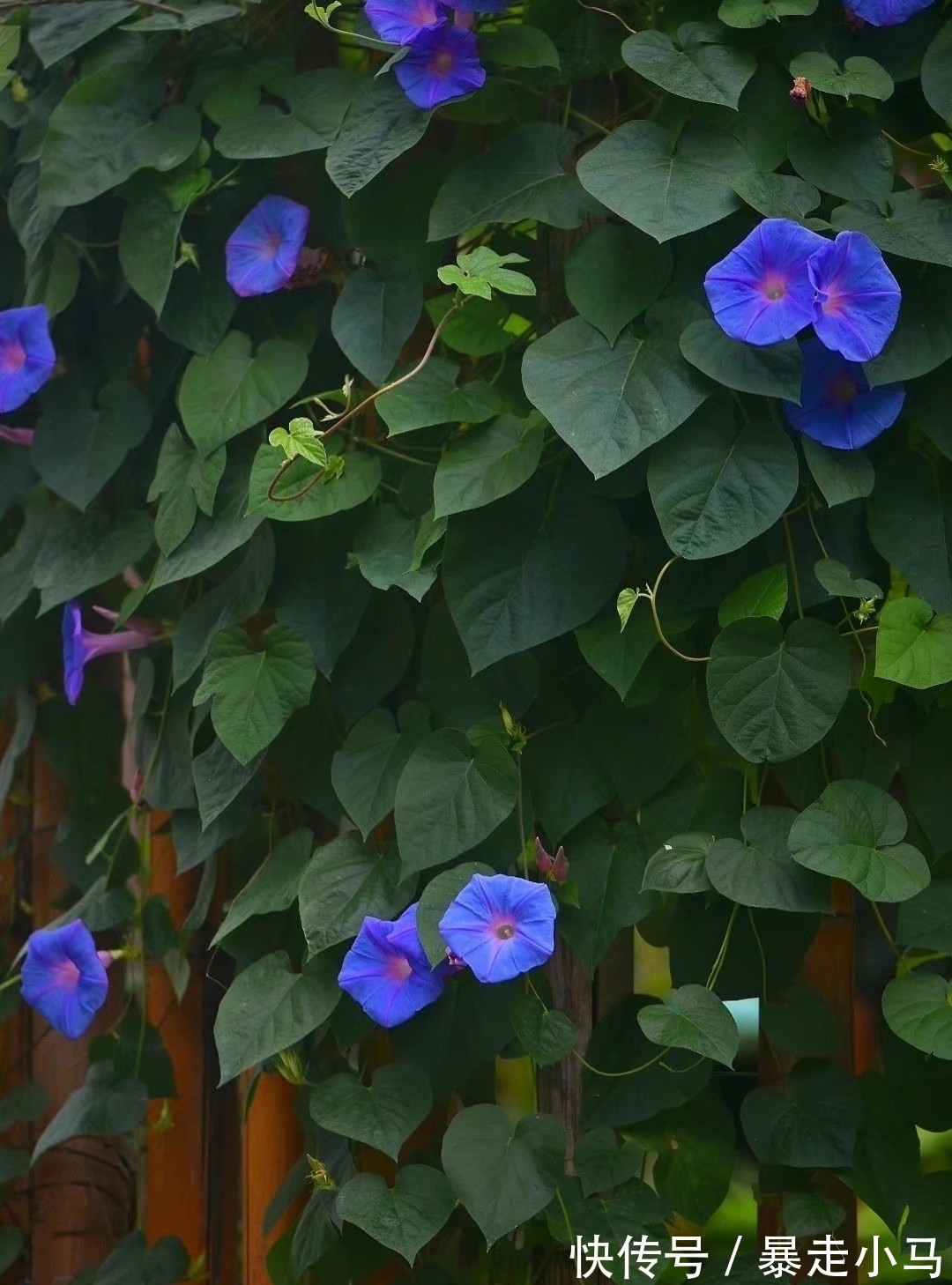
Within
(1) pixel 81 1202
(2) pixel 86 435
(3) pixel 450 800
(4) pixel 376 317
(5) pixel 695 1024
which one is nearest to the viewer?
(5) pixel 695 1024

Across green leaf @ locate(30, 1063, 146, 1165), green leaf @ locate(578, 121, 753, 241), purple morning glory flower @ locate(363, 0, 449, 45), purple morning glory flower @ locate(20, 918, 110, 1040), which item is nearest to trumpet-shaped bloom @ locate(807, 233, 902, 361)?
green leaf @ locate(578, 121, 753, 241)

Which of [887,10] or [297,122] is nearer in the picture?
[887,10]

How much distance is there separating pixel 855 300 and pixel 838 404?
10 centimetres

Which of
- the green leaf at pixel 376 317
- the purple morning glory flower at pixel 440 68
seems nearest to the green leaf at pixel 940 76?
the purple morning glory flower at pixel 440 68

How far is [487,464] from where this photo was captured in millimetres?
1480

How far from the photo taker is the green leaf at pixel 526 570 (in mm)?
1466

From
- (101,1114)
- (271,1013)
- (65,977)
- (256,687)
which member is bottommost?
(101,1114)

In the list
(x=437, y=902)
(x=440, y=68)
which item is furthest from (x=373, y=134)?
(x=437, y=902)

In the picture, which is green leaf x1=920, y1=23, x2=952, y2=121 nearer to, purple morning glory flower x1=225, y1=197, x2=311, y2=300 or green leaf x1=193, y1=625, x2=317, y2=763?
purple morning glory flower x1=225, y1=197, x2=311, y2=300

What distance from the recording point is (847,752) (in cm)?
149

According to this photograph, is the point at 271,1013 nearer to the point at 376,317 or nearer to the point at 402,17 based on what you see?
the point at 376,317

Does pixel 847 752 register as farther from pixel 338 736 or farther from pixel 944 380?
pixel 338 736

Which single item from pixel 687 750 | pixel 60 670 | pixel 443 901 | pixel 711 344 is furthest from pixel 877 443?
pixel 60 670

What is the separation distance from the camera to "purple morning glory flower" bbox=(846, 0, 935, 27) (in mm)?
1440
